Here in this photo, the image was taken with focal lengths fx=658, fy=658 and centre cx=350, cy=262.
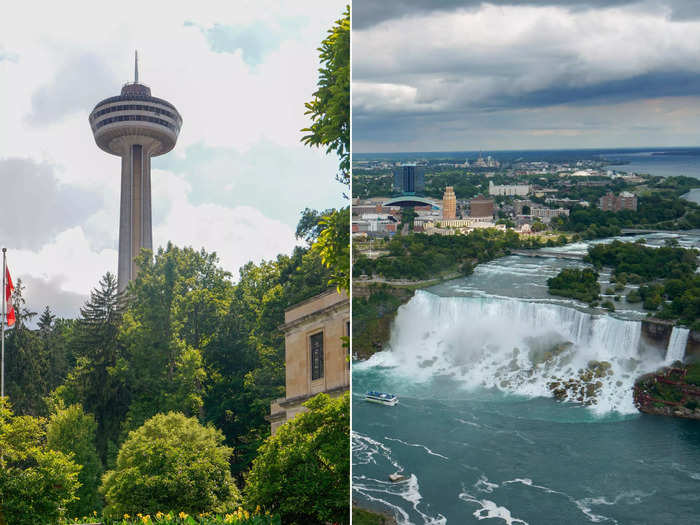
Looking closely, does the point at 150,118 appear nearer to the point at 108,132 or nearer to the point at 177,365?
the point at 108,132

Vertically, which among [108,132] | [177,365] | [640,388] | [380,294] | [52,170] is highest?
[108,132]

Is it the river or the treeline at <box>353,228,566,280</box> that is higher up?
the treeline at <box>353,228,566,280</box>

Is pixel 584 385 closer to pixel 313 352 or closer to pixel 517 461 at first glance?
pixel 517 461

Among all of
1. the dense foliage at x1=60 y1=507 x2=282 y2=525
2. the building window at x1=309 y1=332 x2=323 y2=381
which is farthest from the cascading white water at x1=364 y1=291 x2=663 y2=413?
the dense foliage at x1=60 y1=507 x2=282 y2=525

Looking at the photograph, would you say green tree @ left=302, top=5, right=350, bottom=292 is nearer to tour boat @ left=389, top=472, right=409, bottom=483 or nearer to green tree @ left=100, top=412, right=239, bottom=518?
tour boat @ left=389, top=472, right=409, bottom=483

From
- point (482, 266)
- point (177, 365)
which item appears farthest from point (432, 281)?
point (177, 365)

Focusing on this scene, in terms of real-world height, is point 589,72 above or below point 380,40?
below

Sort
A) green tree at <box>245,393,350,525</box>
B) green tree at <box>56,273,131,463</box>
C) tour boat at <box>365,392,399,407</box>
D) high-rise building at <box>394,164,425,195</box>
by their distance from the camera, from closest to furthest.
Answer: tour boat at <box>365,392,399,407</box> → high-rise building at <box>394,164,425,195</box> → green tree at <box>245,393,350,525</box> → green tree at <box>56,273,131,463</box>
